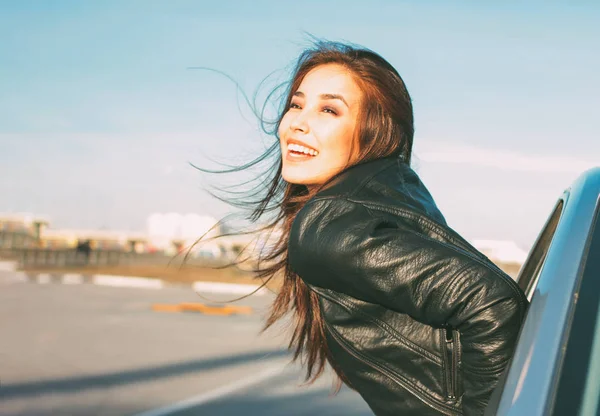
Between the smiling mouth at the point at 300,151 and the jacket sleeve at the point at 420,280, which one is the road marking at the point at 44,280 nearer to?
the smiling mouth at the point at 300,151

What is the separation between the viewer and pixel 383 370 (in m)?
1.97

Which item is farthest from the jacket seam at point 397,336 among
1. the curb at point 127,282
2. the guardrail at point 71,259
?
the guardrail at point 71,259

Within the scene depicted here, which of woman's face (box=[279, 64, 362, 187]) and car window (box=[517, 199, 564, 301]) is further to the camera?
woman's face (box=[279, 64, 362, 187])

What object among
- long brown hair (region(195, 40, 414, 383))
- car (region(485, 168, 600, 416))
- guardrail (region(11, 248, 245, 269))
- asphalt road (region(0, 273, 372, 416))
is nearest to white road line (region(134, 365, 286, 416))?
asphalt road (region(0, 273, 372, 416))

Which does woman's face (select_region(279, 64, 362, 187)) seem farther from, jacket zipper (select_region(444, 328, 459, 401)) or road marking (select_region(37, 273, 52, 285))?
road marking (select_region(37, 273, 52, 285))

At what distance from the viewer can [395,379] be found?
1.95 metres

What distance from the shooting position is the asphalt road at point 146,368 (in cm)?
933

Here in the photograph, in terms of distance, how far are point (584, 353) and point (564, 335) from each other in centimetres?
5

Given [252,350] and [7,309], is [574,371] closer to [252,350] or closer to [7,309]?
[252,350]

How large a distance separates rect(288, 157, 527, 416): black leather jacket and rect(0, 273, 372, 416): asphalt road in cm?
326

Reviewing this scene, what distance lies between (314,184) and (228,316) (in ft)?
63.1

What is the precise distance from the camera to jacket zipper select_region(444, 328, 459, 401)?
73.3 inches

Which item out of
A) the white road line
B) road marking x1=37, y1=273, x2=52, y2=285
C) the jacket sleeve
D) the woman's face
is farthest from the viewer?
road marking x1=37, y1=273, x2=52, y2=285

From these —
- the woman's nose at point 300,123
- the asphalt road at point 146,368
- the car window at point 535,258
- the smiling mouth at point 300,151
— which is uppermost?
the woman's nose at point 300,123
